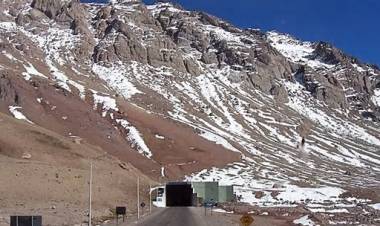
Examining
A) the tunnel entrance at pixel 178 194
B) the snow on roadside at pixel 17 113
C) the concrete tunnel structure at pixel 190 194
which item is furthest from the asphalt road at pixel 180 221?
the snow on roadside at pixel 17 113

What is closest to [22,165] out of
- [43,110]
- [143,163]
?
[143,163]

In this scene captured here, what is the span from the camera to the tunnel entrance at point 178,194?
136 metres

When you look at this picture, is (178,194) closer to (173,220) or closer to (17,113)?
(173,220)

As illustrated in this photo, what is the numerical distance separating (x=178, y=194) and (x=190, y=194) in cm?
259

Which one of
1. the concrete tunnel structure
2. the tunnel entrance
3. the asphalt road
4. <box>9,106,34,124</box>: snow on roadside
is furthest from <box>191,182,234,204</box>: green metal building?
Answer: the asphalt road

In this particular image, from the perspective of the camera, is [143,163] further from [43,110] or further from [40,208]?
[40,208]

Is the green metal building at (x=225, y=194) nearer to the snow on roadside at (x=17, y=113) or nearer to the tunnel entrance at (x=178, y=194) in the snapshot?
the tunnel entrance at (x=178, y=194)

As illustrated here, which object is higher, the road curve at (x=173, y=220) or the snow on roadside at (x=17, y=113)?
the snow on roadside at (x=17, y=113)

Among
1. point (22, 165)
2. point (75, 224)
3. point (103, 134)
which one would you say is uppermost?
point (103, 134)

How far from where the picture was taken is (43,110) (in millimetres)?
192500

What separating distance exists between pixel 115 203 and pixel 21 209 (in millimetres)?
29941

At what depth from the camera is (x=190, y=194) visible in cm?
13750

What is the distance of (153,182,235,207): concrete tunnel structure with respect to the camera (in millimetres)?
135750

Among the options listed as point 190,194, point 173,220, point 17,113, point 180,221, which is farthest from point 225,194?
point 180,221
